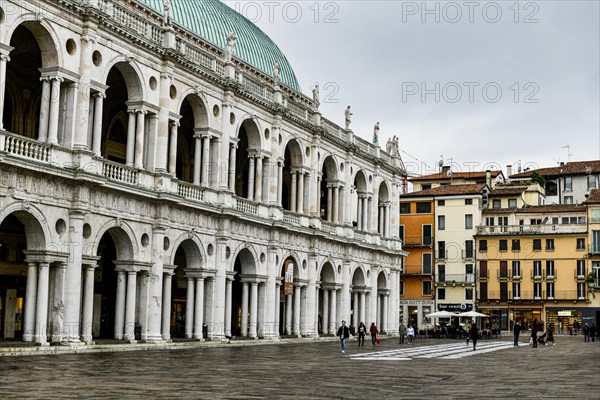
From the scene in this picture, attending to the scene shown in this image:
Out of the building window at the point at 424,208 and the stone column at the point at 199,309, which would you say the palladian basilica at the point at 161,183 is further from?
the building window at the point at 424,208

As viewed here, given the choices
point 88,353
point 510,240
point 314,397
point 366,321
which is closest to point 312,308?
point 366,321

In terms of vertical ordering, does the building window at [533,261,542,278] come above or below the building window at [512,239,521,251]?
below

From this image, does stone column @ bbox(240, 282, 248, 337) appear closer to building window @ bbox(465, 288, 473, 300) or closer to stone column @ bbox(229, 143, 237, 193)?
stone column @ bbox(229, 143, 237, 193)

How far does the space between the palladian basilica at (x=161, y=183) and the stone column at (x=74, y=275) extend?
0.19 feet

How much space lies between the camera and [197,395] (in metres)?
17.8

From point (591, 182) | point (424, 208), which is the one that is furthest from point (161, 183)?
point (591, 182)

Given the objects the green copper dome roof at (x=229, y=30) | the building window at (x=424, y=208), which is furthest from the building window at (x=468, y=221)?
the green copper dome roof at (x=229, y=30)

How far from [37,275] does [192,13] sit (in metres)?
23.7

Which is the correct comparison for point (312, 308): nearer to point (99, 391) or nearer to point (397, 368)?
point (397, 368)

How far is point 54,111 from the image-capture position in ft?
111

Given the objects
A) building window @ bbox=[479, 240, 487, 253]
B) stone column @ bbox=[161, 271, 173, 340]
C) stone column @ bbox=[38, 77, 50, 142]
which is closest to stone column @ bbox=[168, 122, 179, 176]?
stone column @ bbox=[161, 271, 173, 340]

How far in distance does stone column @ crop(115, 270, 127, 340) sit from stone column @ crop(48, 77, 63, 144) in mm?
7490

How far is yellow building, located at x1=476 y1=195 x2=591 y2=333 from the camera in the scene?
93.2m

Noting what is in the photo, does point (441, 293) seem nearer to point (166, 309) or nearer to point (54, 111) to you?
point (166, 309)
